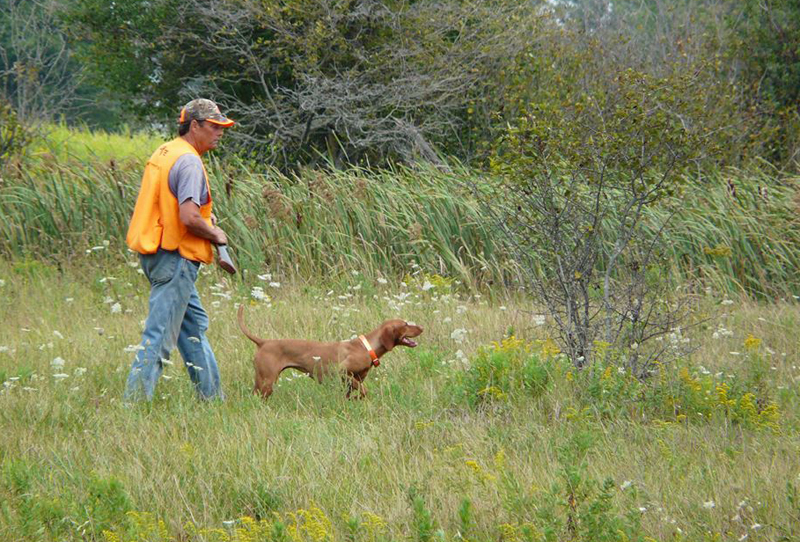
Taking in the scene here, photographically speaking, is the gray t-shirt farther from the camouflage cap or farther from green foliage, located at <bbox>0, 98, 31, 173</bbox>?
green foliage, located at <bbox>0, 98, 31, 173</bbox>

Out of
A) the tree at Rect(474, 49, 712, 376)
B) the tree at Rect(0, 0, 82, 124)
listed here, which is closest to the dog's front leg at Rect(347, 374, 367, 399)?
the tree at Rect(474, 49, 712, 376)

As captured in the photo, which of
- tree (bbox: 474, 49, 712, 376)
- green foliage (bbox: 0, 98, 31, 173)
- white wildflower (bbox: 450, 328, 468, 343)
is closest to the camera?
tree (bbox: 474, 49, 712, 376)

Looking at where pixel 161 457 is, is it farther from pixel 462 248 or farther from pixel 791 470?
pixel 462 248

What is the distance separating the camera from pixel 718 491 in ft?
13.6

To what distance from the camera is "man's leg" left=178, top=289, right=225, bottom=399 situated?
597cm

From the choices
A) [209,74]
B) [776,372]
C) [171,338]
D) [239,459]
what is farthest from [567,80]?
[239,459]

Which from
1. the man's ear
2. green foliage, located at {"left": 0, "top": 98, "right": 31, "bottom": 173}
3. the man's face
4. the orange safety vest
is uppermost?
the man's face

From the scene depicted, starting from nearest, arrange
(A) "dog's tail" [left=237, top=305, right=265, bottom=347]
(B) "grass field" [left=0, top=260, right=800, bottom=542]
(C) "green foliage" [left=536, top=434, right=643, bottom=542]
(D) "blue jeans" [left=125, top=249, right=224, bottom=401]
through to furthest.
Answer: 1. (C) "green foliage" [left=536, top=434, right=643, bottom=542]
2. (B) "grass field" [left=0, top=260, right=800, bottom=542]
3. (D) "blue jeans" [left=125, top=249, right=224, bottom=401]
4. (A) "dog's tail" [left=237, top=305, right=265, bottom=347]

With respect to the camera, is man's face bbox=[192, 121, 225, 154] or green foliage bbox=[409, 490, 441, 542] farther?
man's face bbox=[192, 121, 225, 154]

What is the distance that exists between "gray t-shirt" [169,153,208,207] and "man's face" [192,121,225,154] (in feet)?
0.65

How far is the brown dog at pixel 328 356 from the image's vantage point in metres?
5.77

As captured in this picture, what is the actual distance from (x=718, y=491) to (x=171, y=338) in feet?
10.7

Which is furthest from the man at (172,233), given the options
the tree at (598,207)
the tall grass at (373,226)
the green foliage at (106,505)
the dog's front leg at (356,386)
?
the tall grass at (373,226)

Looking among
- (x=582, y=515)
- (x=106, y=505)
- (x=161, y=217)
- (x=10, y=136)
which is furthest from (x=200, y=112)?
(x=10, y=136)
